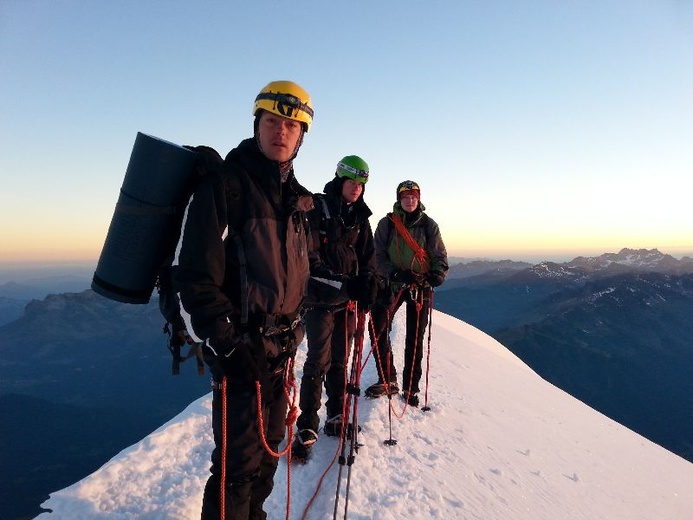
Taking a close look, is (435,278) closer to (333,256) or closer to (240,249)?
(333,256)

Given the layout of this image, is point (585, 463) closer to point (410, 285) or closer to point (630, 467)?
point (630, 467)

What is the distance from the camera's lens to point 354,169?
19.4 ft

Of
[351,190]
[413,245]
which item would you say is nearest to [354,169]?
[351,190]

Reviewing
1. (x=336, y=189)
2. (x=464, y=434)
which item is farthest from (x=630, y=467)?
(x=336, y=189)

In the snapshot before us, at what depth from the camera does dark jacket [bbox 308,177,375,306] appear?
572 centimetres

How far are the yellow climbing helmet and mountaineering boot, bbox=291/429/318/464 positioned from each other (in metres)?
4.28

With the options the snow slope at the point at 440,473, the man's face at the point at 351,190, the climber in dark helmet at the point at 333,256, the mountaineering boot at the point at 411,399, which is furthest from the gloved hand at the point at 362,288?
the mountaineering boot at the point at 411,399

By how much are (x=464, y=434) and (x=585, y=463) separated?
122 inches

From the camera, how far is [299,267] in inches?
143

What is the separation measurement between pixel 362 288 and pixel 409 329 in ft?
11.2

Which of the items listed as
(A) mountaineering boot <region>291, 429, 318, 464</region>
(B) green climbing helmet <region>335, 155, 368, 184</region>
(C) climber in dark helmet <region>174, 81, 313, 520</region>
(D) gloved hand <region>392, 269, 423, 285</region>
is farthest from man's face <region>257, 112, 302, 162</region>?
(D) gloved hand <region>392, 269, 423, 285</region>

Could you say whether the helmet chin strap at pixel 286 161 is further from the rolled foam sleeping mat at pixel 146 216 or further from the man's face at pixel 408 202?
the man's face at pixel 408 202

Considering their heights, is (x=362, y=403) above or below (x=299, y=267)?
below

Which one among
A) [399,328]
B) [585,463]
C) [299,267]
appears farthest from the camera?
[399,328]
